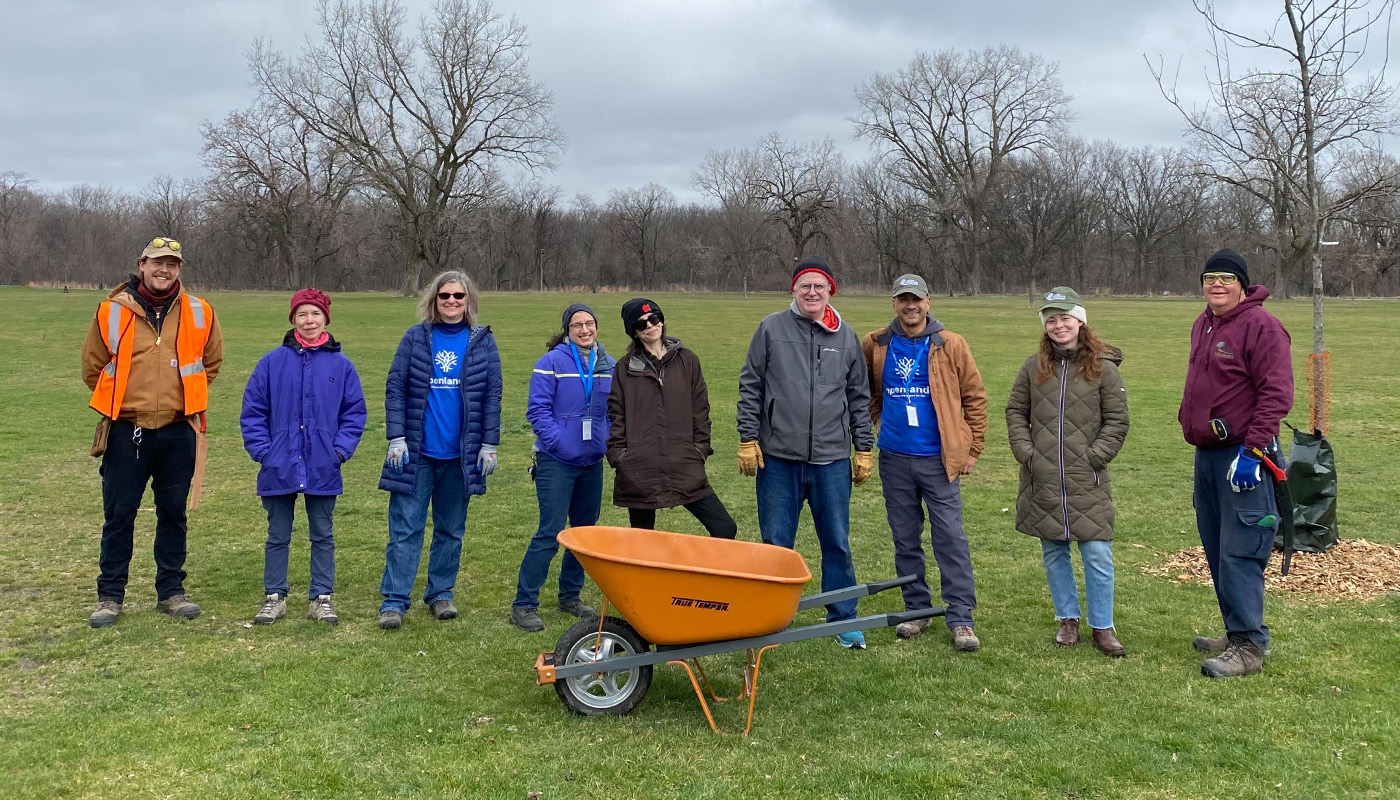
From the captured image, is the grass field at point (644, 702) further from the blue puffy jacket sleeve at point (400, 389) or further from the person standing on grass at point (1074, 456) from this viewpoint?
the blue puffy jacket sleeve at point (400, 389)

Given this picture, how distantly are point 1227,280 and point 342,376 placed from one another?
469 cm

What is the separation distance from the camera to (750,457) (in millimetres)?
4836

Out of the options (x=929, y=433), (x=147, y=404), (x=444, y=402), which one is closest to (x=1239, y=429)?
(x=929, y=433)

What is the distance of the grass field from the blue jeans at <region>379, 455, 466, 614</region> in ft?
0.66

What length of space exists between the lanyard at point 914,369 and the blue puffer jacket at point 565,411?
1606mm

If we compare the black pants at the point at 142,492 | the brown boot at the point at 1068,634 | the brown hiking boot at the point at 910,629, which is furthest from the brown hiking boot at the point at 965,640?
the black pants at the point at 142,492

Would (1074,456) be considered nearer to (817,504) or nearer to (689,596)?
(817,504)

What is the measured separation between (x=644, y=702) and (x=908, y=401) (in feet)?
6.86

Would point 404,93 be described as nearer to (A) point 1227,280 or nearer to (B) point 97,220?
(B) point 97,220

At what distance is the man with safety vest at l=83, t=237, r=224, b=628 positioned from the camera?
507 centimetres

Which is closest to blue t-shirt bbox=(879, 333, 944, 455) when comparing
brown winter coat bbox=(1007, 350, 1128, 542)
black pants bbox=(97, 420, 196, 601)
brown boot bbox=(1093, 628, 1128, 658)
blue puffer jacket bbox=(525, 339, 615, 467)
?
brown winter coat bbox=(1007, 350, 1128, 542)

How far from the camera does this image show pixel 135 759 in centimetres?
351

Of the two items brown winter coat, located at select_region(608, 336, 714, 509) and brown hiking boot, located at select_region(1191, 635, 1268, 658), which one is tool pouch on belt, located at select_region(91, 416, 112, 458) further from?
brown hiking boot, located at select_region(1191, 635, 1268, 658)

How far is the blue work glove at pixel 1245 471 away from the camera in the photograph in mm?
4375
